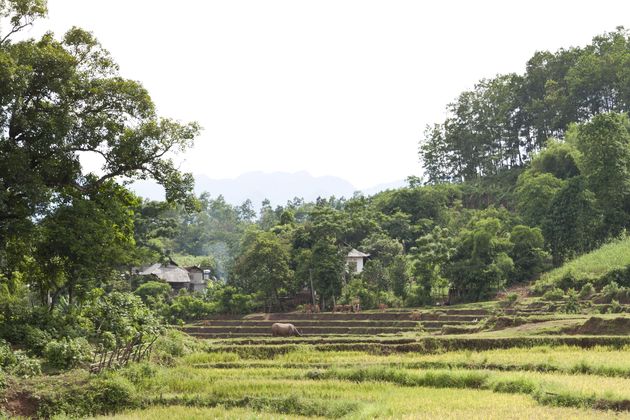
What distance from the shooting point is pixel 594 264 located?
3716cm

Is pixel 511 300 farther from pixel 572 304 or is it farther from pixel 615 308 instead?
pixel 615 308

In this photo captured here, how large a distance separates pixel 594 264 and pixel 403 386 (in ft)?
77.6

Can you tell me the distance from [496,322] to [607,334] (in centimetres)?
602

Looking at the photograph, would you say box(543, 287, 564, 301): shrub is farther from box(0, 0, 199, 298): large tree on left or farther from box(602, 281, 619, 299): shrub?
box(0, 0, 199, 298): large tree on left

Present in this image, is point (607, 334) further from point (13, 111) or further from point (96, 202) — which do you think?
point (13, 111)

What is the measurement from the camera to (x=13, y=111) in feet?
66.5

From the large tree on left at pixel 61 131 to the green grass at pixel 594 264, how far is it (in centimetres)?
2387

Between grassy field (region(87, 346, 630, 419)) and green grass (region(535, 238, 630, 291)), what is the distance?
15.4m

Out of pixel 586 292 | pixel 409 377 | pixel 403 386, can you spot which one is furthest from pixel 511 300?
pixel 403 386

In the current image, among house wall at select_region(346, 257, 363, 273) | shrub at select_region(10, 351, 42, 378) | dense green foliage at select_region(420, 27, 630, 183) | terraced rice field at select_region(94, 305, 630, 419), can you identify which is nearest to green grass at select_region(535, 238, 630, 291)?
terraced rice field at select_region(94, 305, 630, 419)

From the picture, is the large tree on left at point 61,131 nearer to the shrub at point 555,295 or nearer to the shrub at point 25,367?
the shrub at point 25,367

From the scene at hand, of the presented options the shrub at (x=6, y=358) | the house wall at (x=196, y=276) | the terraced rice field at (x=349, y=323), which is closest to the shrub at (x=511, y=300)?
the terraced rice field at (x=349, y=323)

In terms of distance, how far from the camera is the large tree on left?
20312mm

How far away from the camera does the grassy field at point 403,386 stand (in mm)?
14477
